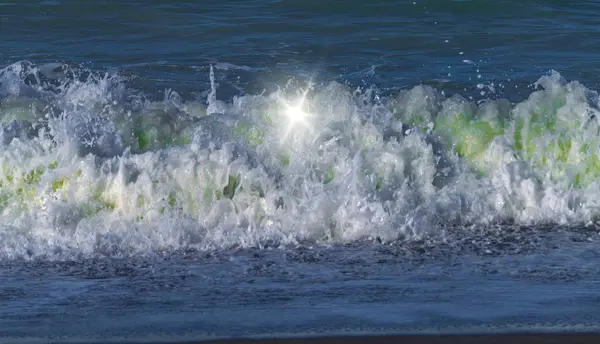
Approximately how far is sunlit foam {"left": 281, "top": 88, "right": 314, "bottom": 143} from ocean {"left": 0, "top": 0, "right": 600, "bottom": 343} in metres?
0.02

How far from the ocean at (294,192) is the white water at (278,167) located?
2 cm

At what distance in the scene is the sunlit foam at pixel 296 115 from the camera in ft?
29.2

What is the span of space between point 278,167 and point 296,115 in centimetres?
90

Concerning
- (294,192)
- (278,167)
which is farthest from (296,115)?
(294,192)

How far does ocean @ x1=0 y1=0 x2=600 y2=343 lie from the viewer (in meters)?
6.02

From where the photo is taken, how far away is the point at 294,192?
815 centimetres

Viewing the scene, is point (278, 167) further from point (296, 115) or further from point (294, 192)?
point (296, 115)

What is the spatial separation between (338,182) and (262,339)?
8.93ft

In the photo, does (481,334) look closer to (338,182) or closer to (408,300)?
(408,300)

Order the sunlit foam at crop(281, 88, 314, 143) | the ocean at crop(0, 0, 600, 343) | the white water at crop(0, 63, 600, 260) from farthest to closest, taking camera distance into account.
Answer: the sunlit foam at crop(281, 88, 314, 143) → the white water at crop(0, 63, 600, 260) → the ocean at crop(0, 0, 600, 343)

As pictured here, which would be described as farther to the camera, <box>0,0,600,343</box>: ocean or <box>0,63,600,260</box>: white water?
<box>0,63,600,260</box>: white water

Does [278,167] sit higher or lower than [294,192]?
higher

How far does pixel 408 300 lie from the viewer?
6.13 m

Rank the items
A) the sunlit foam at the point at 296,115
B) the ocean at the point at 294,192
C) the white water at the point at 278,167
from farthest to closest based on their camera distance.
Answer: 1. the sunlit foam at the point at 296,115
2. the white water at the point at 278,167
3. the ocean at the point at 294,192
